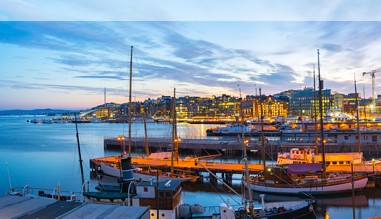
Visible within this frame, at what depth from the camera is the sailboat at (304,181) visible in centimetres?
2594

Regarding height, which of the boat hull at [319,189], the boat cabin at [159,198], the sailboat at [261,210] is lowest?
the boat hull at [319,189]

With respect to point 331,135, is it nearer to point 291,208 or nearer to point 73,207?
point 291,208

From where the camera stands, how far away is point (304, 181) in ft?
86.5

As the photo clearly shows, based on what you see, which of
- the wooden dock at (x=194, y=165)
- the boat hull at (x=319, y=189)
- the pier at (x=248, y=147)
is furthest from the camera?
the pier at (x=248, y=147)

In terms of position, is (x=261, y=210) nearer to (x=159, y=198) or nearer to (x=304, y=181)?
(x=159, y=198)

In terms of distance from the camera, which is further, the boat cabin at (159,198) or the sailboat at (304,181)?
the sailboat at (304,181)

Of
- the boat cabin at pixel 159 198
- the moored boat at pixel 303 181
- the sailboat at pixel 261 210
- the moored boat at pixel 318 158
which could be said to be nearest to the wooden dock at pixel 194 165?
the moored boat at pixel 318 158

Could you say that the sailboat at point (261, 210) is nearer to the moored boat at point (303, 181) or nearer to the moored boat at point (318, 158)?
the moored boat at point (303, 181)

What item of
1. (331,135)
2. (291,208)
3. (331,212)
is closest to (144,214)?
(291,208)

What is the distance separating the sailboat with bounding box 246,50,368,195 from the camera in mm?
25938

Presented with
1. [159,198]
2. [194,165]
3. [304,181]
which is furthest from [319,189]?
[159,198]

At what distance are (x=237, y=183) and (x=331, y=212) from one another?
389 inches

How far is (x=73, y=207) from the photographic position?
13.2m

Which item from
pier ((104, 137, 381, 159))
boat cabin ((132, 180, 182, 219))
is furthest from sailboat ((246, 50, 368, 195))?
pier ((104, 137, 381, 159))
